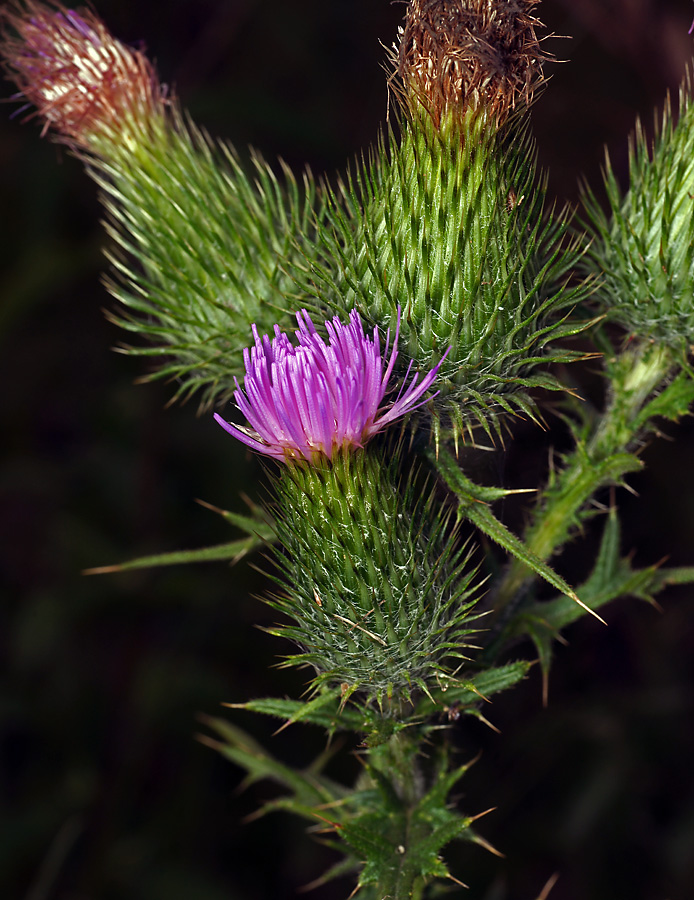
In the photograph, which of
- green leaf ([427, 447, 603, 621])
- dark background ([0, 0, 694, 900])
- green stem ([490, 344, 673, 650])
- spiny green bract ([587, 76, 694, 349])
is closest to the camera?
green leaf ([427, 447, 603, 621])

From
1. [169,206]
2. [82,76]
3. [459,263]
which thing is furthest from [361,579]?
[82,76]

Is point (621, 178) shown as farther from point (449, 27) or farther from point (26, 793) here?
point (26, 793)

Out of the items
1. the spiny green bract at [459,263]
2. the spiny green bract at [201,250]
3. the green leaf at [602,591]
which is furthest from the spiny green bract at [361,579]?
the spiny green bract at [201,250]

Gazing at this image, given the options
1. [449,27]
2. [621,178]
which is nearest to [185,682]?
[449,27]

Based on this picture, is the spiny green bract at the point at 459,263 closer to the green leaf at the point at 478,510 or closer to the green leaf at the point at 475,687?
the green leaf at the point at 478,510

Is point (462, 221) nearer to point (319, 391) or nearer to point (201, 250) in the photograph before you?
point (319, 391)

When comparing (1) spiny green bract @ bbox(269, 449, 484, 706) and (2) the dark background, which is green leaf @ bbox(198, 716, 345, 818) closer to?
(1) spiny green bract @ bbox(269, 449, 484, 706)

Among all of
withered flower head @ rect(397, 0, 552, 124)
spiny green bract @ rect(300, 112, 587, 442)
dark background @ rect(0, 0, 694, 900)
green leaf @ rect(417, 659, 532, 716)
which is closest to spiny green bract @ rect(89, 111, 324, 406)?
spiny green bract @ rect(300, 112, 587, 442)
